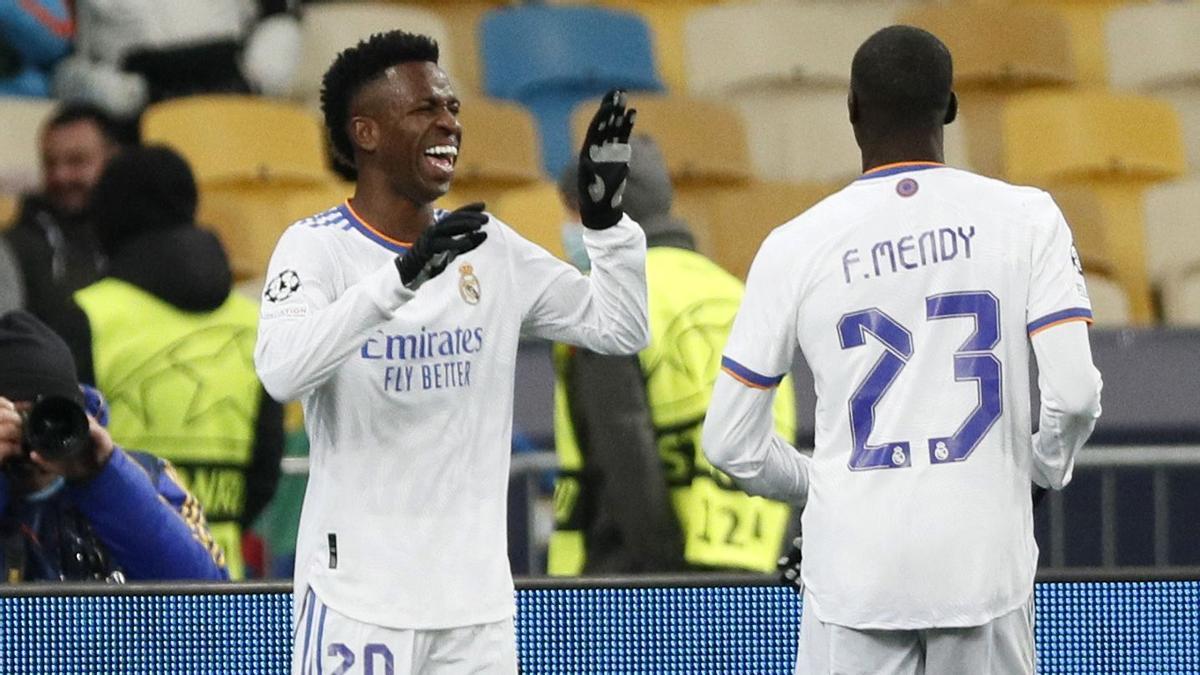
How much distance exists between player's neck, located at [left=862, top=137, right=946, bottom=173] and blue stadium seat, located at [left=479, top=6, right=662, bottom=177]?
6.33 m

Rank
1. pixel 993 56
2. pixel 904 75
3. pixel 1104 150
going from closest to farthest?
Result: pixel 904 75
pixel 1104 150
pixel 993 56

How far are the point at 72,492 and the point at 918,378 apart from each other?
179 centimetres

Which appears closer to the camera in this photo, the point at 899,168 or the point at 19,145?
the point at 899,168

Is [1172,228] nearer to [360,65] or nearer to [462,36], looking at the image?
[462,36]

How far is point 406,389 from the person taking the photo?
3953 millimetres

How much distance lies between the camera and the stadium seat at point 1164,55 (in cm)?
1080

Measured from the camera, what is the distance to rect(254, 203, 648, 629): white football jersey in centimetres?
392

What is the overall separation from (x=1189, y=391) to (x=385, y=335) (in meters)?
4.42

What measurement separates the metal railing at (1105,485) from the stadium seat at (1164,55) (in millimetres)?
3663

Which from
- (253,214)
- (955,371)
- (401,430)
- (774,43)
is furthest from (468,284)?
(774,43)

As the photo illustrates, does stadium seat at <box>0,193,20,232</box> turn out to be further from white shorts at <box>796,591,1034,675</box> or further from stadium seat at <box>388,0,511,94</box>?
white shorts at <box>796,591,1034,675</box>

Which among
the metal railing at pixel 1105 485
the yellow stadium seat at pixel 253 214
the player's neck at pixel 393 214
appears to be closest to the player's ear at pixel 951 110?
the player's neck at pixel 393 214

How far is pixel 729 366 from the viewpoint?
3.87 metres

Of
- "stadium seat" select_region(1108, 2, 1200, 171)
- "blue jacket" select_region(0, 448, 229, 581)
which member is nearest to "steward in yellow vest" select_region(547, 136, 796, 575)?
"blue jacket" select_region(0, 448, 229, 581)
